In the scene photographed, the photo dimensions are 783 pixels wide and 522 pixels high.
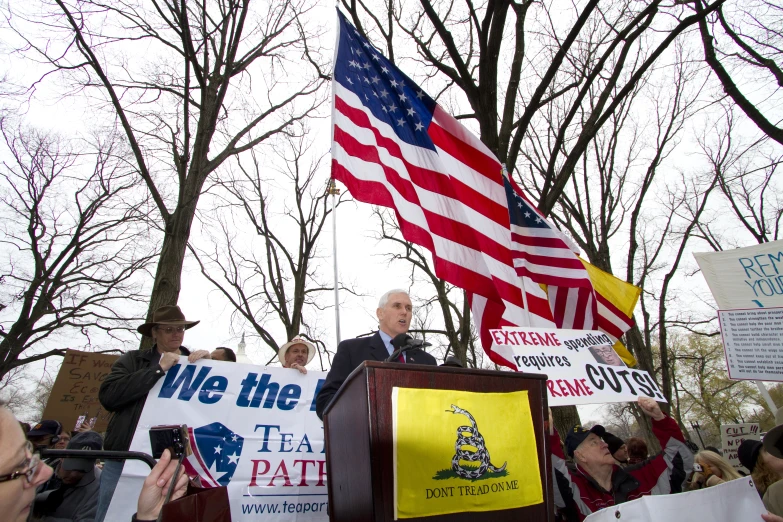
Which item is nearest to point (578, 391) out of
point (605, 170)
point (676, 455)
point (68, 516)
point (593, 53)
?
point (676, 455)

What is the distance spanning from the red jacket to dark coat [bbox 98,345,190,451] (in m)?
3.00

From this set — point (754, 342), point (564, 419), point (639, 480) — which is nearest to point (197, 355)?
point (639, 480)

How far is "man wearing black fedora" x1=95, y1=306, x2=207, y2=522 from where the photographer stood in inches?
143

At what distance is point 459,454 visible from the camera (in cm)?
169

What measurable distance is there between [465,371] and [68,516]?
448cm

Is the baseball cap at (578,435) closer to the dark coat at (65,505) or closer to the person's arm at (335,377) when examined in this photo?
the person's arm at (335,377)

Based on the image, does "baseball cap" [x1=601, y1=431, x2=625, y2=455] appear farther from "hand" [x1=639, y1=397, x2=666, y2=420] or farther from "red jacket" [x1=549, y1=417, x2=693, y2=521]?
"hand" [x1=639, y1=397, x2=666, y2=420]

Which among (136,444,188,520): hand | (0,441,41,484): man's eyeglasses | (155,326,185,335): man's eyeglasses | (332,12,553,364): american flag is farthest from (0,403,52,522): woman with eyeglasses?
(332,12,553,364): american flag

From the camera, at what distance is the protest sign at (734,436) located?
885 centimetres

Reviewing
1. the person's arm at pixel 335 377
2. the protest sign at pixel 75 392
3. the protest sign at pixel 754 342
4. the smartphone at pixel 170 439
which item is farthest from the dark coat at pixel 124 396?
the protest sign at pixel 754 342

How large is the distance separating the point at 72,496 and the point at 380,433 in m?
4.34

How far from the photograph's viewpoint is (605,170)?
52.5 feet

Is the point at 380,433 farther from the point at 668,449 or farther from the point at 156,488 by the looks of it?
the point at 668,449

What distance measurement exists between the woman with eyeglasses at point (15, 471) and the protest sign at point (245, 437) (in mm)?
2314
